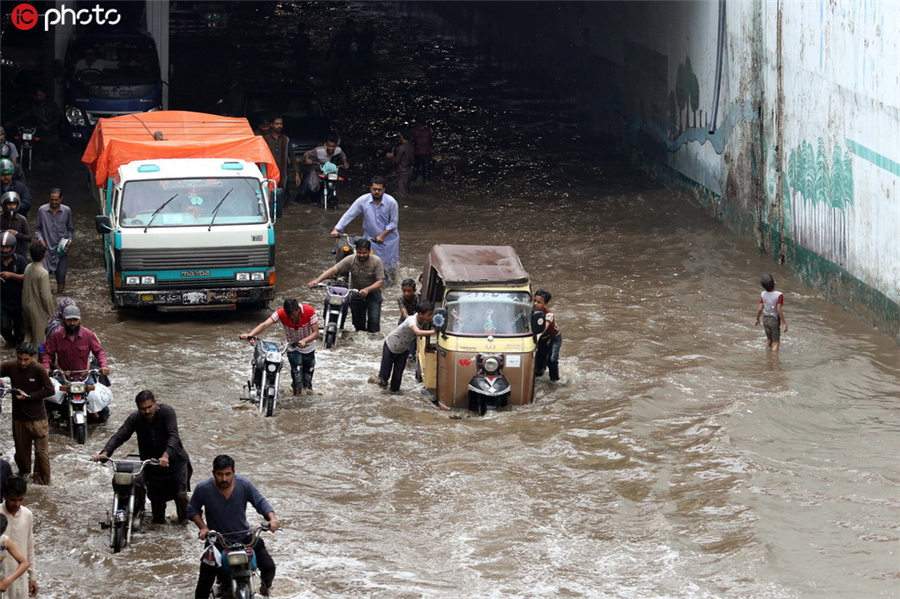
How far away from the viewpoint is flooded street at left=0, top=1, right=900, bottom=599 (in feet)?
39.9

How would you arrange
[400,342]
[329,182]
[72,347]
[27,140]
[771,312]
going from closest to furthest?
1. [72,347]
2. [400,342]
3. [771,312]
4. [329,182]
5. [27,140]

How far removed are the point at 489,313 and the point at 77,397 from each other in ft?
13.8

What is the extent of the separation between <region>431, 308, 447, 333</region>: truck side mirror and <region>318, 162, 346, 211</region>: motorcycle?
34.4 feet

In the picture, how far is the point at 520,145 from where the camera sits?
33.3 metres

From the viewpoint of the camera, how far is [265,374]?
15.9 metres

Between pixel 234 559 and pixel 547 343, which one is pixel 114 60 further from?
pixel 234 559

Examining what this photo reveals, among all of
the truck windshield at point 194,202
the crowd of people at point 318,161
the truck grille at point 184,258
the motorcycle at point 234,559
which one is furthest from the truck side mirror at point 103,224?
the motorcycle at point 234,559

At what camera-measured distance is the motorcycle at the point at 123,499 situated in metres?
12.1

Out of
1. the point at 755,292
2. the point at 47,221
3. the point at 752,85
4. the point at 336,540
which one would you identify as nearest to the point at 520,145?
the point at 752,85

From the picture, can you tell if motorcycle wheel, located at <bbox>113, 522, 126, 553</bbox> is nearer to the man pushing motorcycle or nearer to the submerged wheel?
the man pushing motorcycle

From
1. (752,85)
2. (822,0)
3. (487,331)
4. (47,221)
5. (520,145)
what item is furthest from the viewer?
(520,145)

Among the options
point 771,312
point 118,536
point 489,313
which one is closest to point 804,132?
point 771,312

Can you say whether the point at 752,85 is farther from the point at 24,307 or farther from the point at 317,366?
the point at 24,307

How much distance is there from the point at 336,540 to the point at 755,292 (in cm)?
1067
